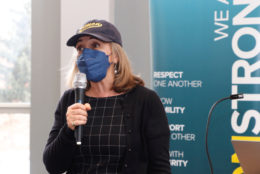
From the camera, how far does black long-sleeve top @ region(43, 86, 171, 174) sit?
5.77ft

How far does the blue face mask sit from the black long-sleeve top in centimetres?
21

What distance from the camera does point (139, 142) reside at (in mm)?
1786

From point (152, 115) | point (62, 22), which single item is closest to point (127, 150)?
point (152, 115)

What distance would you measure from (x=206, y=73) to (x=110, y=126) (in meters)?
1.12

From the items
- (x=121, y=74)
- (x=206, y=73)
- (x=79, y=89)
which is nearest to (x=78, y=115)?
(x=79, y=89)

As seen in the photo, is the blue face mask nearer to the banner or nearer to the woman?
the woman

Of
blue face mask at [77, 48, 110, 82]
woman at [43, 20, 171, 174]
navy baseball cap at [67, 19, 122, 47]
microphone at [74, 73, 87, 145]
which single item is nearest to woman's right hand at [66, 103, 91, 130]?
microphone at [74, 73, 87, 145]

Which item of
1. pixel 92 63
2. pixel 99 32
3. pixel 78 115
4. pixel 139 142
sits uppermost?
pixel 99 32

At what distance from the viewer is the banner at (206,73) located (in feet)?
8.32

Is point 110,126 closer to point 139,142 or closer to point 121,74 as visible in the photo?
point 139,142

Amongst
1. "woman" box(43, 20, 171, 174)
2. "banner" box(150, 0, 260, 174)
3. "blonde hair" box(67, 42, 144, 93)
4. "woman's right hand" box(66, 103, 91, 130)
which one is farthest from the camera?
A: "banner" box(150, 0, 260, 174)

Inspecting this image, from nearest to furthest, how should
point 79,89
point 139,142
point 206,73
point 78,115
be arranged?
point 78,115 < point 79,89 < point 139,142 < point 206,73

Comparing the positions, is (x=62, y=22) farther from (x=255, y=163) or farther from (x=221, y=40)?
(x=255, y=163)

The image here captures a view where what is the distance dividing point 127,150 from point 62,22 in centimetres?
164
